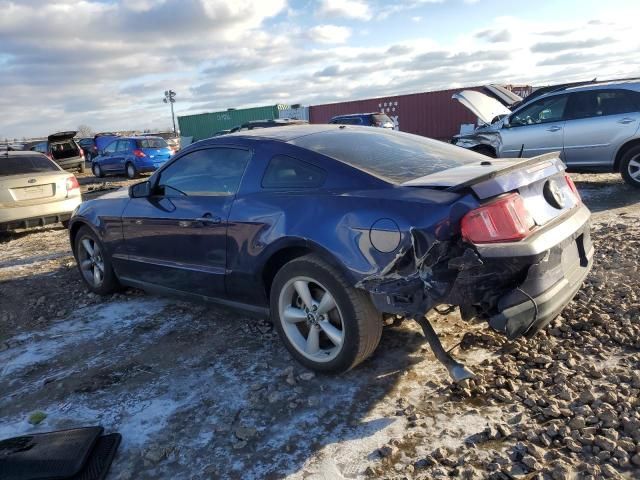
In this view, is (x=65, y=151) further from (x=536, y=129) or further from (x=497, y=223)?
(x=497, y=223)

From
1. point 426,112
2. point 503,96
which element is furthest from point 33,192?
point 426,112

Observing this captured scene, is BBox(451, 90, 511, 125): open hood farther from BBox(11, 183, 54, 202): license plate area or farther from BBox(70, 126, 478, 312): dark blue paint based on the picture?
BBox(11, 183, 54, 202): license plate area

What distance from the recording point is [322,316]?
3.18 m

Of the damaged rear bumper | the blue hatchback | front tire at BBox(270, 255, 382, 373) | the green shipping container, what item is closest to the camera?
the damaged rear bumper

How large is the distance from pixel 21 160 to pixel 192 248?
20.5 ft

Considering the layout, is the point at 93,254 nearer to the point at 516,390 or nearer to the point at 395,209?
the point at 395,209

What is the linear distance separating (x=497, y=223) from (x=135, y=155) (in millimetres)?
17001

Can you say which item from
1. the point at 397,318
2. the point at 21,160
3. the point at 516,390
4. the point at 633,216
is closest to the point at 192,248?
the point at 397,318

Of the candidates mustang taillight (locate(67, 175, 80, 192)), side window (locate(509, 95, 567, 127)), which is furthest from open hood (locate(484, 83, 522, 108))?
mustang taillight (locate(67, 175, 80, 192))

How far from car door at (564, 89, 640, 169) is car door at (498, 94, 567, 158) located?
156 mm

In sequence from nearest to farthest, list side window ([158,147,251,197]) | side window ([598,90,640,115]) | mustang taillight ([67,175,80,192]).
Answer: side window ([158,147,251,197])
side window ([598,90,640,115])
mustang taillight ([67,175,80,192])

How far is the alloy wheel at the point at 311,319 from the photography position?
123 inches

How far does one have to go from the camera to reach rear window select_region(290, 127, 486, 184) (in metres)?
3.22

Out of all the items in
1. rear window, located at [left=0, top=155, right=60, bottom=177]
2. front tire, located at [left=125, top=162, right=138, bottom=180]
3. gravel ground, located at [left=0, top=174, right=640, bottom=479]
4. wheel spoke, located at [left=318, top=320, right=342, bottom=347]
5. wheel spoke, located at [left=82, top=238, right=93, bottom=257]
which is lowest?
gravel ground, located at [left=0, top=174, right=640, bottom=479]
